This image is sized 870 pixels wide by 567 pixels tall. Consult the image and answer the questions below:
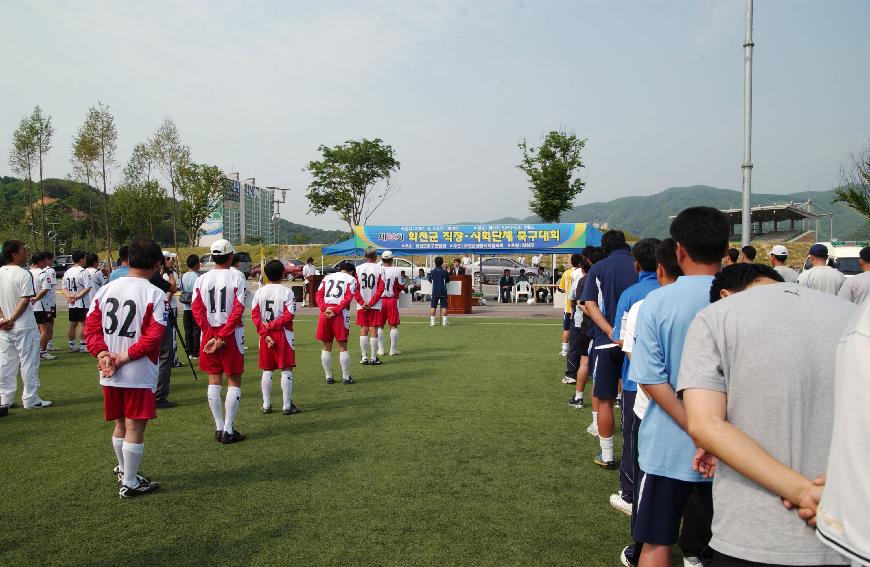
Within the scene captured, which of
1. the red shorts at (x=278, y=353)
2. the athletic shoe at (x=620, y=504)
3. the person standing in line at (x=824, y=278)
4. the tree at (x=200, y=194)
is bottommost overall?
the athletic shoe at (x=620, y=504)

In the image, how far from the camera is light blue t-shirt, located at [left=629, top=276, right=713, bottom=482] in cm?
264

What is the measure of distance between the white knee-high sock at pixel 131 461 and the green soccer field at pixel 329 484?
0.57 feet

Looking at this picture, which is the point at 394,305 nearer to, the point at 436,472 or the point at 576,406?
the point at 576,406

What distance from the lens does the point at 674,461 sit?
268 cm

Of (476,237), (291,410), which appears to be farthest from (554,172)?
(291,410)

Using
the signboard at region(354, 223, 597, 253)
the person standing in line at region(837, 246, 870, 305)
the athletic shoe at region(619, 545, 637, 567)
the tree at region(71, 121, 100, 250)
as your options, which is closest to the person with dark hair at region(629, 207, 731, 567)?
the athletic shoe at region(619, 545, 637, 567)

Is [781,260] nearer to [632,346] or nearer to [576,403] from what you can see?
[576,403]

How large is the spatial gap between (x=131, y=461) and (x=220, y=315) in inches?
70.4

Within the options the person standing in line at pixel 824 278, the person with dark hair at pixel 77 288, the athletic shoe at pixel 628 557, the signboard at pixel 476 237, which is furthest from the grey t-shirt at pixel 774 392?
the signboard at pixel 476 237

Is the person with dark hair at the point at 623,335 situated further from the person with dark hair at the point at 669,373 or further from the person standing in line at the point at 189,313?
the person standing in line at the point at 189,313

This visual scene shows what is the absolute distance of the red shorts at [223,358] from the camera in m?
6.15

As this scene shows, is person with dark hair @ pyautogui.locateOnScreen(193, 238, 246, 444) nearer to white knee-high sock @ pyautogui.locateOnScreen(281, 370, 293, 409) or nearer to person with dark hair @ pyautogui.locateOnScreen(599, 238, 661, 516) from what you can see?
white knee-high sock @ pyautogui.locateOnScreen(281, 370, 293, 409)

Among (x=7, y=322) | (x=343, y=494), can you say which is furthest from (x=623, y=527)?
(x=7, y=322)

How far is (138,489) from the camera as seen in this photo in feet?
15.9
